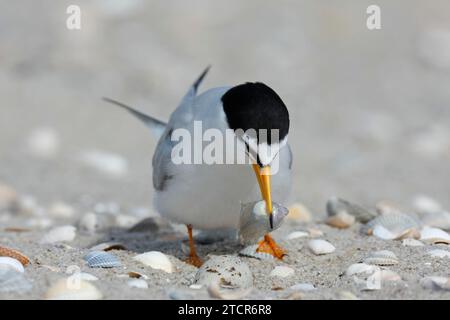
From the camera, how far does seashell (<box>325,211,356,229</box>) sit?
14.9 feet

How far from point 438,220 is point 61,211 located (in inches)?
100

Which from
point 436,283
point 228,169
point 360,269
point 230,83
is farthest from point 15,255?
point 230,83

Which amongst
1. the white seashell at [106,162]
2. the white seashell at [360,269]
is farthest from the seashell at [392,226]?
the white seashell at [106,162]

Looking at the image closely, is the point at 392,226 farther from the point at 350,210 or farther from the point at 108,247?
the point at 108,247

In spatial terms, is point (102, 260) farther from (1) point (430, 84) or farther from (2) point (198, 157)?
(1) point (430, 84)

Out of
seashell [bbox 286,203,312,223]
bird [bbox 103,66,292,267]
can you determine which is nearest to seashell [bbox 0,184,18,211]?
bird [bbox 103,66,292,267]

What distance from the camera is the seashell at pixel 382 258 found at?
11.7ft

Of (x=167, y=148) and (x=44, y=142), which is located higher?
(x=167, y=148)

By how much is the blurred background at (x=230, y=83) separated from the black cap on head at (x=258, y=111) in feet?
8.79

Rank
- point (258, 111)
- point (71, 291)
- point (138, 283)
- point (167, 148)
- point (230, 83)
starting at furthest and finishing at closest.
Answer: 1. point (230, 83)
2. point (167, 148)
3. point (258, 111)
4. point (138, 283)
5. point (71, 291)

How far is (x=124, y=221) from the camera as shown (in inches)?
206

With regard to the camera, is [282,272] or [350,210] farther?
[350,210]

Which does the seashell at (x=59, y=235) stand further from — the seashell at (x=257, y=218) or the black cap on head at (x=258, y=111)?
the black cap on head at (x=258, y=111)
